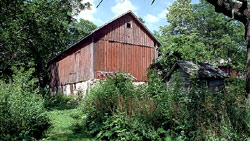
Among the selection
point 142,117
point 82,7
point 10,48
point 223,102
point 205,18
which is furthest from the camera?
point 205,18

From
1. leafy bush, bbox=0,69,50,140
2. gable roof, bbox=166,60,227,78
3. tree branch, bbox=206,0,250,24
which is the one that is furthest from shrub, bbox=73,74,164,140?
gable roof, bbox=166,60,227,78

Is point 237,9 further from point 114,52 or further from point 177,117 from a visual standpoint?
point 114,52

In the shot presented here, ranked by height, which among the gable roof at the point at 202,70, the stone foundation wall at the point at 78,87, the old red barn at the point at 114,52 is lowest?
the stone foundation wall at the point at 78,87

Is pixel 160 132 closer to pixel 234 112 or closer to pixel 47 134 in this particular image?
pixel 234 112

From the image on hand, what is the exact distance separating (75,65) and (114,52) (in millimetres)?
4652

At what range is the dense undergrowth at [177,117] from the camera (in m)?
3.87

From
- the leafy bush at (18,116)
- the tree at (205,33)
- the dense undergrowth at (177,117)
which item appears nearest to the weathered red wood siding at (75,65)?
the tree at (205,33)

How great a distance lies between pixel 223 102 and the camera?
4570mm

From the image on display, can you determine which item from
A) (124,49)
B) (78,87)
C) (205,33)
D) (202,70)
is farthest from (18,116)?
(205,33)

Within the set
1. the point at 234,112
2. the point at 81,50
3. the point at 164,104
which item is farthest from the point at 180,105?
the point at 81,50

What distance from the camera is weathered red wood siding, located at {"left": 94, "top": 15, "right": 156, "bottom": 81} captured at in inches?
627

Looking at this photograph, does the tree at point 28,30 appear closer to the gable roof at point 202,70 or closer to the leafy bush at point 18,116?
the leafy bush at point 18,116

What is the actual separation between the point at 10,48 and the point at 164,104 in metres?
12.3

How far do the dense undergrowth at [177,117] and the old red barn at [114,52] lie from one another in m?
8.57
